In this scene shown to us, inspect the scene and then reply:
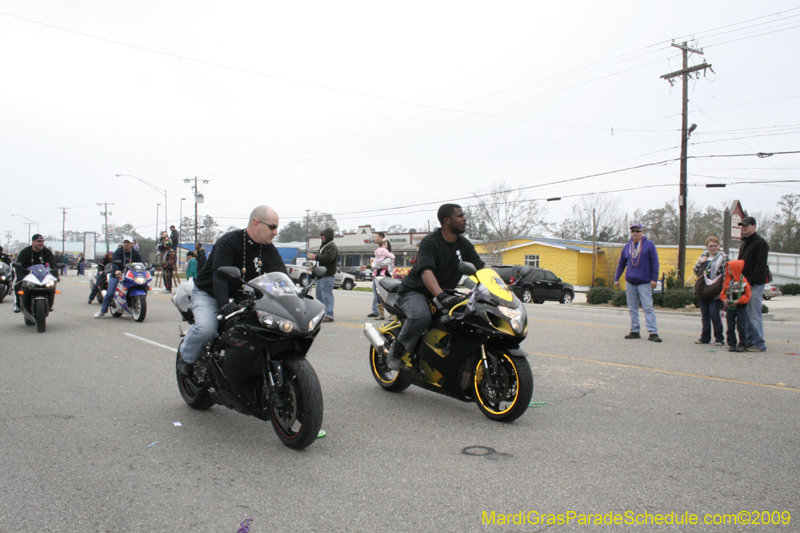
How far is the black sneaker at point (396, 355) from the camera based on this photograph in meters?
5.37

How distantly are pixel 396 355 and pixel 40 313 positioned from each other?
26.5 ft

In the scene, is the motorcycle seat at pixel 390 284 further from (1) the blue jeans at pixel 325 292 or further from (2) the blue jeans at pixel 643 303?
(1) the blue jeans at pixel 325 292

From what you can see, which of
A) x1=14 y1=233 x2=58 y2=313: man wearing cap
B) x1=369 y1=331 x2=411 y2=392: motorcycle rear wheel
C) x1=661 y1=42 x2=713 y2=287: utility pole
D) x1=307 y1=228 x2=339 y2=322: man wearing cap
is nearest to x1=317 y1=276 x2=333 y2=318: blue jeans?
x1=307 y1=228 x2=339 y2=322: man wearing cap

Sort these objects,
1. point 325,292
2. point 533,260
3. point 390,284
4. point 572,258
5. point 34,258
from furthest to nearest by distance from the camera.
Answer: point 533,260, point 572,258, point 325,292, point 34,258, point 390,284

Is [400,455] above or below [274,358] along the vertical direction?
below

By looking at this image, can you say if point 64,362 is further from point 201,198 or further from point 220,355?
point 201,198

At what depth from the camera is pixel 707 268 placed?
9.00 m

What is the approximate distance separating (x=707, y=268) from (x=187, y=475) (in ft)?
27.1

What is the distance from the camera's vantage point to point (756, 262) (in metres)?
8.46

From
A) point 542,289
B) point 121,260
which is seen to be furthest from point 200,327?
point 542,289

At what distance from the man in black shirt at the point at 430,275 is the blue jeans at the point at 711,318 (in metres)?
5.26

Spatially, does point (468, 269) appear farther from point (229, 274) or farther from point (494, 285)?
point (229, 274)

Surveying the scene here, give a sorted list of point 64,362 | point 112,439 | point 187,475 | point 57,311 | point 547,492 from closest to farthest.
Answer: point 547,492
point 187,475
point 112,439
point 64,362
point 57,311

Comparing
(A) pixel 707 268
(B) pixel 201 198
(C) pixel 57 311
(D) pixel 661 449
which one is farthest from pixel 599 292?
(B) pixel 201 198
